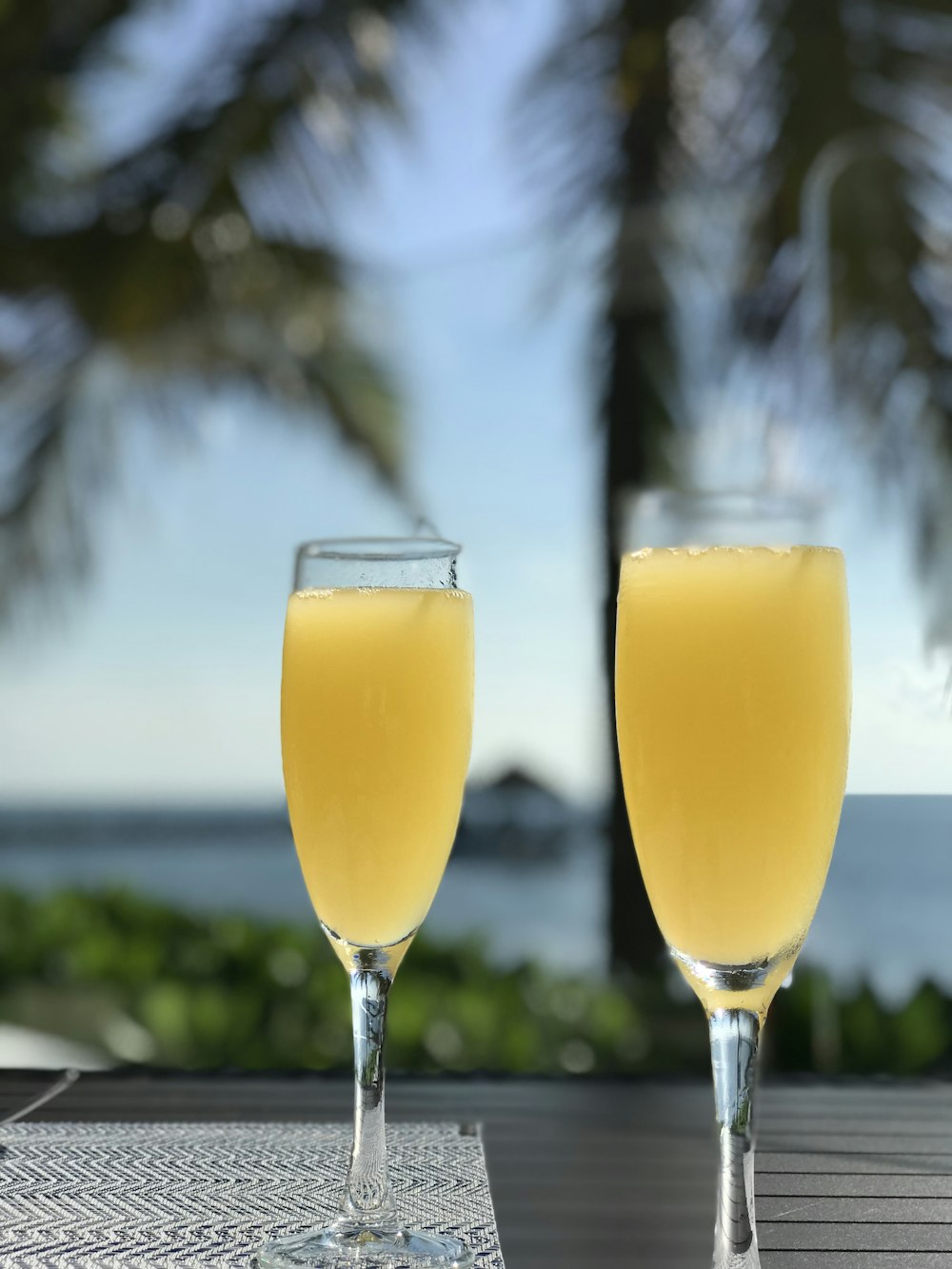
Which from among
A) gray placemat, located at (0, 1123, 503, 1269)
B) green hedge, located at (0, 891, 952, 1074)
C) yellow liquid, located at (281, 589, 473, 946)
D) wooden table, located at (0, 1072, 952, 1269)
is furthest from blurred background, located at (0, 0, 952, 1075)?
yellow liquid, located at (281, 589, 473, 946)

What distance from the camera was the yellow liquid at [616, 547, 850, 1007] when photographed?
0.69m

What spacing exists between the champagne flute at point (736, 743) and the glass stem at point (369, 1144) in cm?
21

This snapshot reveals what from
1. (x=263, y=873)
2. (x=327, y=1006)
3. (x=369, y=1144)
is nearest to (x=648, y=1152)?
(x=369, y=1144)

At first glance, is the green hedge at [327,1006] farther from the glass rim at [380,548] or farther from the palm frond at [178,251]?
the glass rim at [380,548]

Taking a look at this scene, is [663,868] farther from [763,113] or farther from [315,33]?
[315,33]

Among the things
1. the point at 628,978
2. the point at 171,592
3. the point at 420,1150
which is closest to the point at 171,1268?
the point at 420,1150

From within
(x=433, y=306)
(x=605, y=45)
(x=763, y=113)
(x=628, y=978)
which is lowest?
(x=628, y=978)

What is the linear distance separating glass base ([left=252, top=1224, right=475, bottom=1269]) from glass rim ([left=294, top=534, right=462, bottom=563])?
0.38m

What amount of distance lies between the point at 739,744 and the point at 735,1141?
18 cm

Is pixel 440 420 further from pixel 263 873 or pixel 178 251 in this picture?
pixel 263 873

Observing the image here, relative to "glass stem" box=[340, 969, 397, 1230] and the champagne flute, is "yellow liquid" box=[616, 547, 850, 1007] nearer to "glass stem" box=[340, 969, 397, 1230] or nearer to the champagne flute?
the champagne flute

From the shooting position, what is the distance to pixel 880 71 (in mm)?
3568

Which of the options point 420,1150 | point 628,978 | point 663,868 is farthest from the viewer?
point 628,978

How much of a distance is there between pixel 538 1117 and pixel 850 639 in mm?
451
